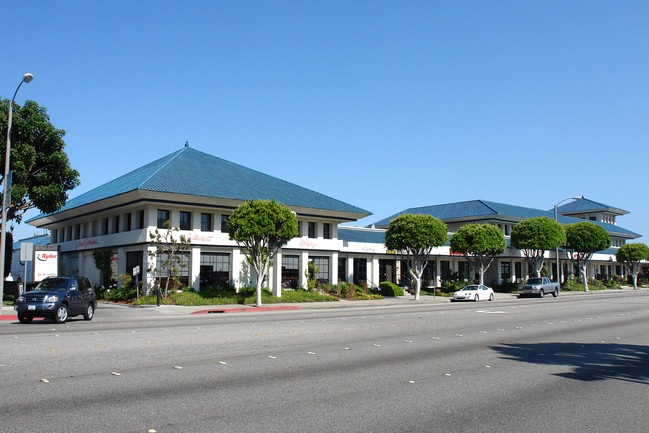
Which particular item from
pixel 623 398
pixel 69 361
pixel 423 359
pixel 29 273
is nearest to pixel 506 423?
pixel 623 398

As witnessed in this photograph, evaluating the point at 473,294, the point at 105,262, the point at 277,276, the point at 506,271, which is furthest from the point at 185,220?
the point at 506,271

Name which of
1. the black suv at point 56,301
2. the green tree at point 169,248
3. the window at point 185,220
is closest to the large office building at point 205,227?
the window at point 185,220

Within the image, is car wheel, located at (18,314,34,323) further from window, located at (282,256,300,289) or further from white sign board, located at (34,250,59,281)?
window, located at (282,256,300,289)

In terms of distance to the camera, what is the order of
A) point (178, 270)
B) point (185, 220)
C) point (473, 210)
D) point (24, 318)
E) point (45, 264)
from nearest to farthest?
point (24, 318), point (45, 264), point (178, 270), point (185, 220), point (473, 210)

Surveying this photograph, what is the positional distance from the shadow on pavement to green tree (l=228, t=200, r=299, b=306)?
19063 millimetres

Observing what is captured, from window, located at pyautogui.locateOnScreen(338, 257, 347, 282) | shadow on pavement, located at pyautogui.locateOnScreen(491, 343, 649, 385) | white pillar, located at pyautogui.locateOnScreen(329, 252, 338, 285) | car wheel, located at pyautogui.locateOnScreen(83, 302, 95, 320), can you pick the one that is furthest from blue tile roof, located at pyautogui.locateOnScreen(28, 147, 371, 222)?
shadow on pavement, located at pyautogui.locateOnScreen(491, 343, 649, 385)

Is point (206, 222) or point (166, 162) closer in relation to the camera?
point (206, 222)

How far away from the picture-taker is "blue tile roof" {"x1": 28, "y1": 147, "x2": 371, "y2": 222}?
35.0 metres

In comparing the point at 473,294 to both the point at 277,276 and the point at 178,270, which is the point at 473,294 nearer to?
the point at 277,276

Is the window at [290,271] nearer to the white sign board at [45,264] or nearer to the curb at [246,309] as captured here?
the curb at [246,309]

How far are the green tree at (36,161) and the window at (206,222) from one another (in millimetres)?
8333

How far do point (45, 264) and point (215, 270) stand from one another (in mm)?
10782

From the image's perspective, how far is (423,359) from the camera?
11.9m

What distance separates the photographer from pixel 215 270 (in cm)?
3722
